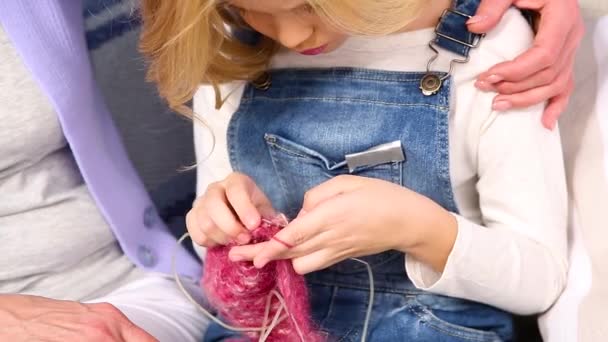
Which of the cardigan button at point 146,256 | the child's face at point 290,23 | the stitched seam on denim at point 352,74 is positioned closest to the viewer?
the child's face at point 290,23

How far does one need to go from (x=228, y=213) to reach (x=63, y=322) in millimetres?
205

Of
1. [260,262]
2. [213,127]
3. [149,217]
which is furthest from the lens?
[149,217]

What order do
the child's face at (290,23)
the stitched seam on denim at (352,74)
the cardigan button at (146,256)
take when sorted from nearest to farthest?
the child's face at (290,23) < the stitched seam on denim at (352,74) < the cardigan button at (146,256)

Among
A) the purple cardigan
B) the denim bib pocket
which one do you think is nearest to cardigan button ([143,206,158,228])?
the purple cardigan

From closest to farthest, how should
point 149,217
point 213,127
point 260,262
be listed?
point 260,262 → point 213,127 → point 149,217

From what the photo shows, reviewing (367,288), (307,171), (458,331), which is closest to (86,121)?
(307,171)

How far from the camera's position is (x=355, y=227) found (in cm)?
66

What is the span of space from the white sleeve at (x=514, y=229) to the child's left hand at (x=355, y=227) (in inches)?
1.2

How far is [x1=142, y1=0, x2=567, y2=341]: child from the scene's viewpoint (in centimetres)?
66

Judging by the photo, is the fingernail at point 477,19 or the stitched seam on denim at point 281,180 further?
the stitched seam on denim at point 281,180

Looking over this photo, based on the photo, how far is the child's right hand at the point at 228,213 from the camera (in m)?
0.67

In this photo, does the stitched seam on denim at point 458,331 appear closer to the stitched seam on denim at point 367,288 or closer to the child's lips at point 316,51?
the stitched seam on denim at point 367,288

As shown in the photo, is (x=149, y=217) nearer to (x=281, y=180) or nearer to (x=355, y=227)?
(x=281, y=180)

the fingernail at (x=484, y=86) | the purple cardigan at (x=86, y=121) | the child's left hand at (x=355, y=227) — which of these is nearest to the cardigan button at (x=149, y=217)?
the purple cardigan at (x=86, y=121)
